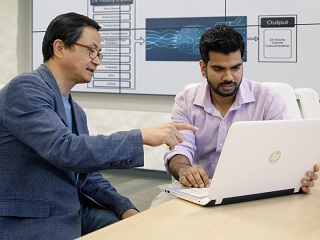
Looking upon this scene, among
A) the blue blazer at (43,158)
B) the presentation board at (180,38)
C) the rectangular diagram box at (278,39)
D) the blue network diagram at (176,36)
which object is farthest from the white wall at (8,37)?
the blue blazer at (43,158)

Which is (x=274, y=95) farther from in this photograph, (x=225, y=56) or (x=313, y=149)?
(x=313, y=149)

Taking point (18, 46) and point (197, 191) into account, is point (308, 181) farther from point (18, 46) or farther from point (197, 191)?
point (18, 46)

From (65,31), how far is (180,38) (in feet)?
9.20

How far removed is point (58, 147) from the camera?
171 cm

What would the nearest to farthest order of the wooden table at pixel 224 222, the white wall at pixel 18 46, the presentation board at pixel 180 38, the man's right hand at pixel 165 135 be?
the wooden table at pixel 224 222
the man's right hand at pixel 165 135
the presentation board at pixel 180 38
the white wall at pixel 18 46

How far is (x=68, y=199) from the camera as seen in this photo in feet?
6.29

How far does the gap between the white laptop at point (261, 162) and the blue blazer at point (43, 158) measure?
0.26 metres

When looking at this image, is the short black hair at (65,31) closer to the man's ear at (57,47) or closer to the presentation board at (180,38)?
the man's ear at (57,47)

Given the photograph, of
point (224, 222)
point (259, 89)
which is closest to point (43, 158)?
point (224, 222)

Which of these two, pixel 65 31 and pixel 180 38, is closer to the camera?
pixel 65 31

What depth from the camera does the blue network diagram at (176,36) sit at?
185 inches

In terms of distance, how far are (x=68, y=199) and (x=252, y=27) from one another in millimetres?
2978

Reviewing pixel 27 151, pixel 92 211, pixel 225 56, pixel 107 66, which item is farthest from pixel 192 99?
pixel 107 66

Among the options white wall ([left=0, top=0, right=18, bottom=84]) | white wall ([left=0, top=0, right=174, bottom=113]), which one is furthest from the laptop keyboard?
white wall ([left=0, top=0, right=18, bottom=84])
